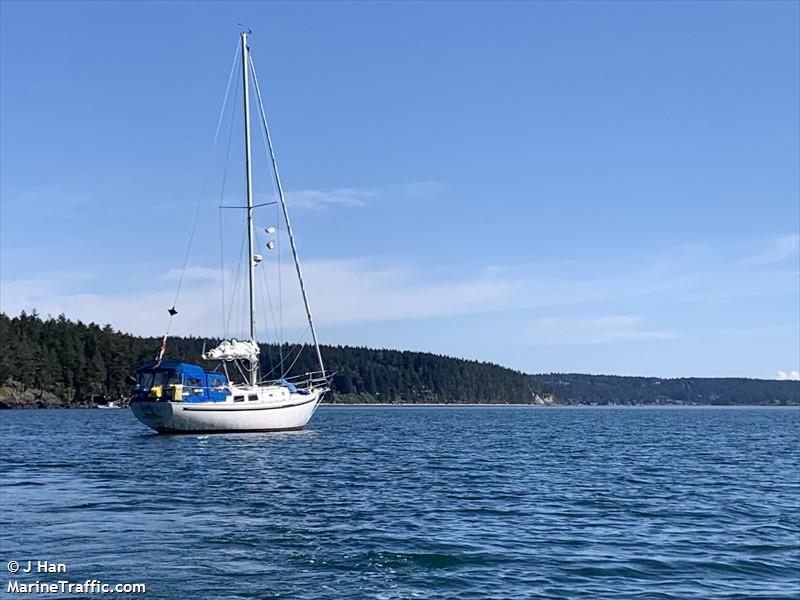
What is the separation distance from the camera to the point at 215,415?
62.4 meters

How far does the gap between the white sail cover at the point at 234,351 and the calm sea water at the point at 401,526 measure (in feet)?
58.0

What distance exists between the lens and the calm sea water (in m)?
18.1

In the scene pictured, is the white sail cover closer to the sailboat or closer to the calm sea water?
the sailboat

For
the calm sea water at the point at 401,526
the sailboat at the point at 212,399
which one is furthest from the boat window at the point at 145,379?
the calm sea water at the point at 401,526

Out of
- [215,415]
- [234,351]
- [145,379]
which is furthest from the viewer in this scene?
[234,351]

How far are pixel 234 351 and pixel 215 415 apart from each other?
19.0 feet

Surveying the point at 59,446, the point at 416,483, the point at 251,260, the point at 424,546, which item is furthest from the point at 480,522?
the point at 251,260

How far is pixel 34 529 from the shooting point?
73.5 ft

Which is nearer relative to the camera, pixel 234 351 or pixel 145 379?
pixel 145 379

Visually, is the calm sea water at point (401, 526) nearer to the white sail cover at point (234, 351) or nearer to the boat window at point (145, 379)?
the boat window at point (145, 379)

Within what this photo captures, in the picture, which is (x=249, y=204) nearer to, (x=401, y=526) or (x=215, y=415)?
(x=215, y=415)

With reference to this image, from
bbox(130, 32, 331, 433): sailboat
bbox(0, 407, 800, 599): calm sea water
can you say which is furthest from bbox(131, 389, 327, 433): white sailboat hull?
bbox(0, 407, 800, 599): calm sea water

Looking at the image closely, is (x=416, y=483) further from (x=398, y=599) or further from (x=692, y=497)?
(x=398, y=599)

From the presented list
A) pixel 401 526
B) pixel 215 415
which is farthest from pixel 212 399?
pixel 401 526
